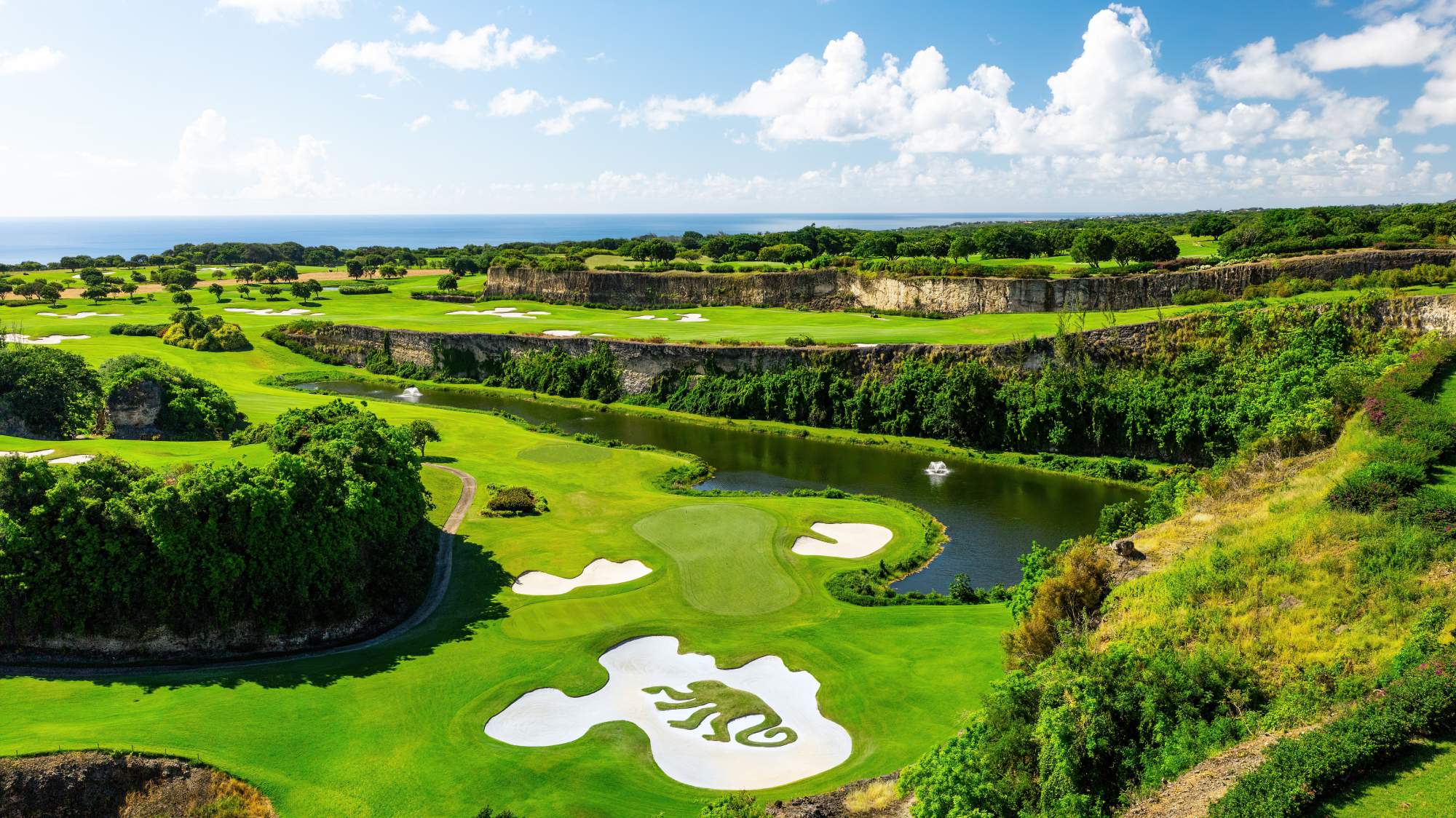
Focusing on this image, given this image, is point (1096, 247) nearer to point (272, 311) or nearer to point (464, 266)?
point (272, 311)

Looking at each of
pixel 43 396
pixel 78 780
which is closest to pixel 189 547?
pixel 78 780

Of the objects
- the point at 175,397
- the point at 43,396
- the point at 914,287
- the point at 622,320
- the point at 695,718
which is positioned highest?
the point at 914,287

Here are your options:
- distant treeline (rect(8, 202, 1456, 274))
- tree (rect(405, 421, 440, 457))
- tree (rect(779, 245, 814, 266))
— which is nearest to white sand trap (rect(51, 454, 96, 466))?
tree (rect(405, 421, 440, 457))

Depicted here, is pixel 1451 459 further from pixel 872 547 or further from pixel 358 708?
pixel 358 708

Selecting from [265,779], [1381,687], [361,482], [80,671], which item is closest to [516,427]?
[361,482]

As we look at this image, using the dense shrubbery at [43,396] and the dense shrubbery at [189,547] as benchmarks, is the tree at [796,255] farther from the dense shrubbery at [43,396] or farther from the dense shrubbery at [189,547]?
the dense shrubbery at [189,547]

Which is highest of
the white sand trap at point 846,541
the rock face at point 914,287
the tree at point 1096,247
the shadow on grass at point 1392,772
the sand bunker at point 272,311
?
the tree at point 1096,247

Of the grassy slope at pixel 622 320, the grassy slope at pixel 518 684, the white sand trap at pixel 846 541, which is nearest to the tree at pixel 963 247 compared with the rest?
the grassy slope at pixel 622 320
